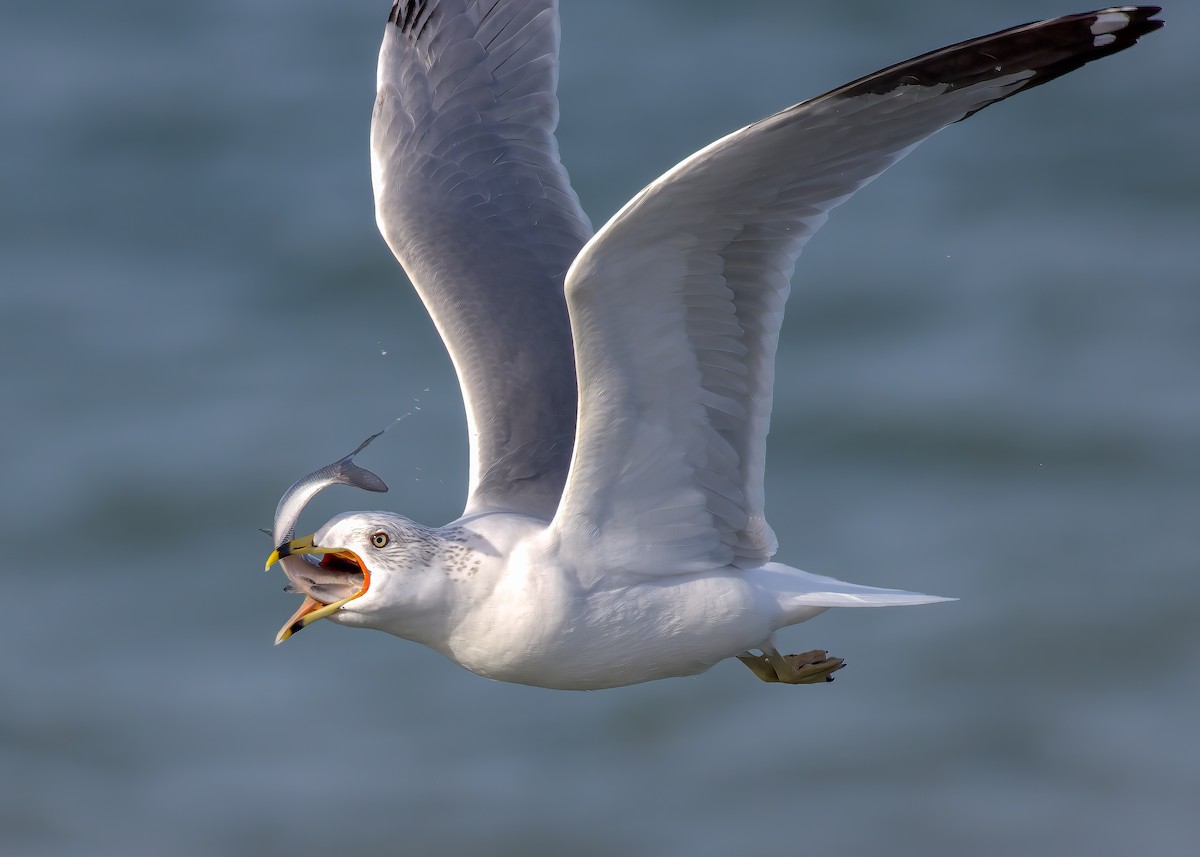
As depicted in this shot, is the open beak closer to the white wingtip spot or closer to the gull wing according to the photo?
the gull wing

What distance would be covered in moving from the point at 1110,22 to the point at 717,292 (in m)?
1.46

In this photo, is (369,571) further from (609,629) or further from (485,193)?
(485,193)

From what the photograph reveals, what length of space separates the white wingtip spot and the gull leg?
2.76 metres

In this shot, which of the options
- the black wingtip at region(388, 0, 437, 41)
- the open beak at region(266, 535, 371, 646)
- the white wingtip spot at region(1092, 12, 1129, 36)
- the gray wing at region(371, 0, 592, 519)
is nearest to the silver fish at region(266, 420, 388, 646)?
the open beak at region(266, 535, 371, 646)

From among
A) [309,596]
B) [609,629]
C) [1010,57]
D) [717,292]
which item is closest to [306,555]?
[309,596]

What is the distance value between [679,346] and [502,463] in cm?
138

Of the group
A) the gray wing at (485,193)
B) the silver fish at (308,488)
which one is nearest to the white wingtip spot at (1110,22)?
the silver fish at (308,488)

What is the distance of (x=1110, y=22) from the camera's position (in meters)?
5.25

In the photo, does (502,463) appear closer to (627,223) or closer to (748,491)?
(748,491)

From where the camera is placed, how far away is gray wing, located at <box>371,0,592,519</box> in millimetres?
7461

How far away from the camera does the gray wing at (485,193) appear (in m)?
7.46

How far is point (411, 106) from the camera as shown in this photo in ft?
26.2

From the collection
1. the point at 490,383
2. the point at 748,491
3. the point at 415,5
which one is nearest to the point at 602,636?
the point at 748,491

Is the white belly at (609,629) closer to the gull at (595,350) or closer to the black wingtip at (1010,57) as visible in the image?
the gull at (595,350)
